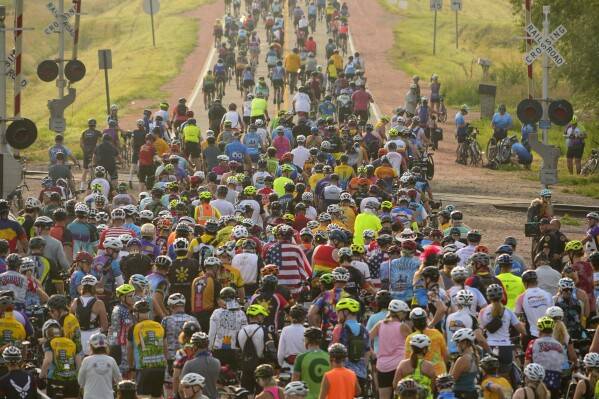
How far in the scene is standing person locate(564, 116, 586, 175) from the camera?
1576 inches

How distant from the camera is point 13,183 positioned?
20.3 metres

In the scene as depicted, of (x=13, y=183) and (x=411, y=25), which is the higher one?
(x=411, y=25)

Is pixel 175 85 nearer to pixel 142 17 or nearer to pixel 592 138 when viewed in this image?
pixel 592 138

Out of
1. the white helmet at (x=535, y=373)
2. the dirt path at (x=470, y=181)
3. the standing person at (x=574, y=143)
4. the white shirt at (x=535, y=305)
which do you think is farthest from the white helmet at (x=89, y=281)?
the standing person at (x=574, y=143)

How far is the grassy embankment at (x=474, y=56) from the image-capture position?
47.2m

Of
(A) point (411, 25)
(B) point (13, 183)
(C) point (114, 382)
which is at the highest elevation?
(A) point (411, 25)

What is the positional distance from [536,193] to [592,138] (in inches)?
359

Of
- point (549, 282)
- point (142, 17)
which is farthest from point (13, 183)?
point (142, 17)

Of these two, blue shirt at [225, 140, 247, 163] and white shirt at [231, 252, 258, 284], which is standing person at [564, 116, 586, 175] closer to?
blue shirt at [225, 140, 247, 163]

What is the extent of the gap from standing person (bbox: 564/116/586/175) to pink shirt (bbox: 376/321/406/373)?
2477 centimetres

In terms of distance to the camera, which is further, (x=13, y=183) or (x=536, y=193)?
(x=536, y=193)

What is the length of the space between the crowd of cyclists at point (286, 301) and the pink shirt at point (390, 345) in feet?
0.06

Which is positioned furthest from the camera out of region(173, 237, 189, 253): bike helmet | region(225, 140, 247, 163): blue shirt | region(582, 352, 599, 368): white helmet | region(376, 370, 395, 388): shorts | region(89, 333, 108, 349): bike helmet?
region(225, 140, 247, 163): blue shirt

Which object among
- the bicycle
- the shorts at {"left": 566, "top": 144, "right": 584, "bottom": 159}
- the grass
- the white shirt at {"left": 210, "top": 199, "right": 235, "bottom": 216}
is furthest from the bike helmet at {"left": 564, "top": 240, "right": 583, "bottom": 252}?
the grass
